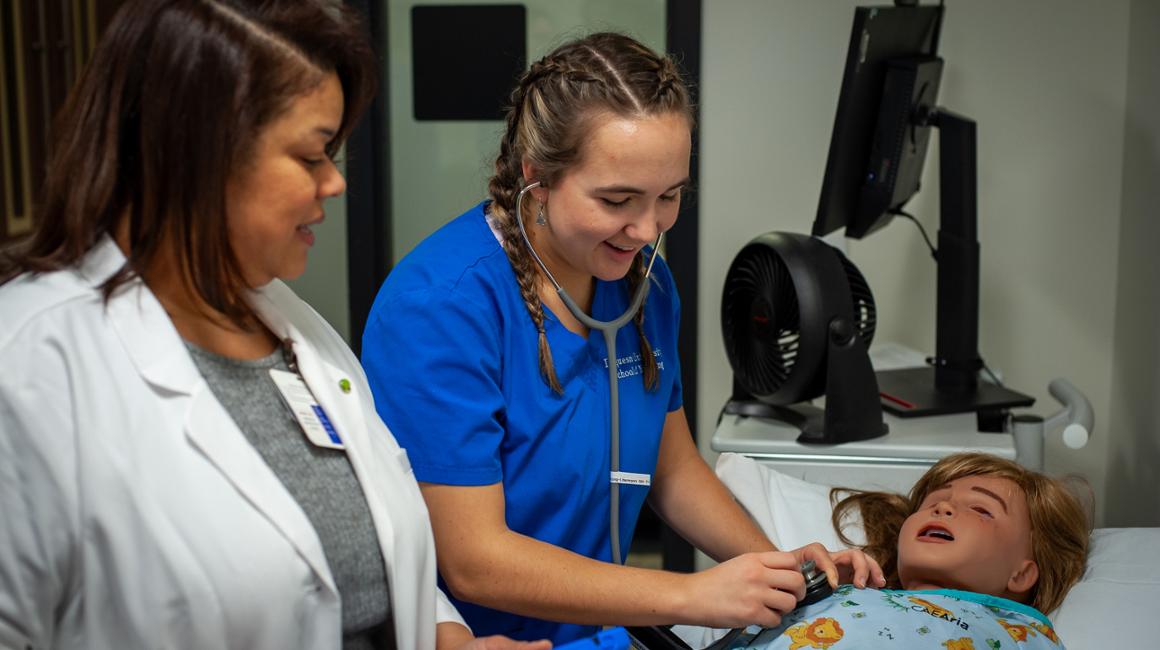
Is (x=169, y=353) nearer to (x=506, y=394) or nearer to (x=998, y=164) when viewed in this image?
(x=506, y=394)

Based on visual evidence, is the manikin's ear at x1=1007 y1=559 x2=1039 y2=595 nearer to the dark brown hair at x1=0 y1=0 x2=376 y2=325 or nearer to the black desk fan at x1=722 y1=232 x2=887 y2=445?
the black desk fan at x1=722 y1=232 x2=887 y2=445

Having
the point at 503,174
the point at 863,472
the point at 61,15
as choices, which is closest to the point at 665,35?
the point at 863,472

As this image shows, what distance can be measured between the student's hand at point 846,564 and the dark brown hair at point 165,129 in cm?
80

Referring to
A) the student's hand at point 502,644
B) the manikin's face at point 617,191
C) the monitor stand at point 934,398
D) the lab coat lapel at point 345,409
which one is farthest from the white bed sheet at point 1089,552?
the lab coat lapel at point 345,409

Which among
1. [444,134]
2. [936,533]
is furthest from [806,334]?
[444,134]

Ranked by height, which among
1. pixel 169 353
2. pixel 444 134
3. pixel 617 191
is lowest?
pixel 169 353

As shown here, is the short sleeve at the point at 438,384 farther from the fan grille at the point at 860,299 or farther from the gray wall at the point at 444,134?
the gray wall at the point at 444,134

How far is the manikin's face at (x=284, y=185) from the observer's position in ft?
3.16

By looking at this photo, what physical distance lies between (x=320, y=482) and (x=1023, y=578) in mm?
1102

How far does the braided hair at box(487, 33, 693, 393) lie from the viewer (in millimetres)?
1322

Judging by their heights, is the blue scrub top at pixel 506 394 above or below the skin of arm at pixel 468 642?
above

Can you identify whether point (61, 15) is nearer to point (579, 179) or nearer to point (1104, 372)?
point (579, 179)

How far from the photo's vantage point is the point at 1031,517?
1.68 meters

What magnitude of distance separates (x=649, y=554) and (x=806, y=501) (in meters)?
1.58
